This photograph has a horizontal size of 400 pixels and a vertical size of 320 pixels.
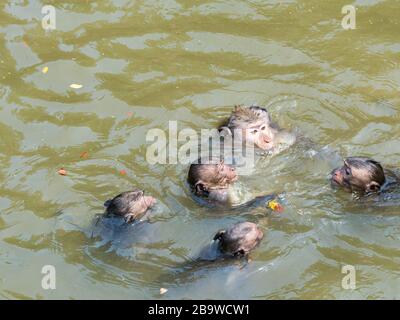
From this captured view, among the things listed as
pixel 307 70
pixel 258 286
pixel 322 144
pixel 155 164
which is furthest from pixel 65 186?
pixel 307 70

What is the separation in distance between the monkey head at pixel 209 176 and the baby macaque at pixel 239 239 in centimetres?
104

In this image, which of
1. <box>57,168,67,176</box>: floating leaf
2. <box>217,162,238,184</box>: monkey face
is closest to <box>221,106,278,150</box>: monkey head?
<box>217,162,238,184</box>: monkey face

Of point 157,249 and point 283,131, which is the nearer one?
point 157,249

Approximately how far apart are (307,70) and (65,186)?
4.16m

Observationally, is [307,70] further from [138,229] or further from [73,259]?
[73,259]

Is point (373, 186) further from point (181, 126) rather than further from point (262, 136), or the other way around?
point (181, 126)

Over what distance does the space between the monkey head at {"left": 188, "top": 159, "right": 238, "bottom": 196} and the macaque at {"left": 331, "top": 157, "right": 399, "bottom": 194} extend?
137 cm

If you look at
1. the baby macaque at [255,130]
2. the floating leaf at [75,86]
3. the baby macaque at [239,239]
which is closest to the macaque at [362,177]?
the baby macaque at [255,130]

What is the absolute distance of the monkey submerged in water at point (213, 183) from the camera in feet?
28.1

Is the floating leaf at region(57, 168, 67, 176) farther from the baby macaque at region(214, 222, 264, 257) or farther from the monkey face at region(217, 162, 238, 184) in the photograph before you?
the baby macaque at region(214, 222, 264, 257)
